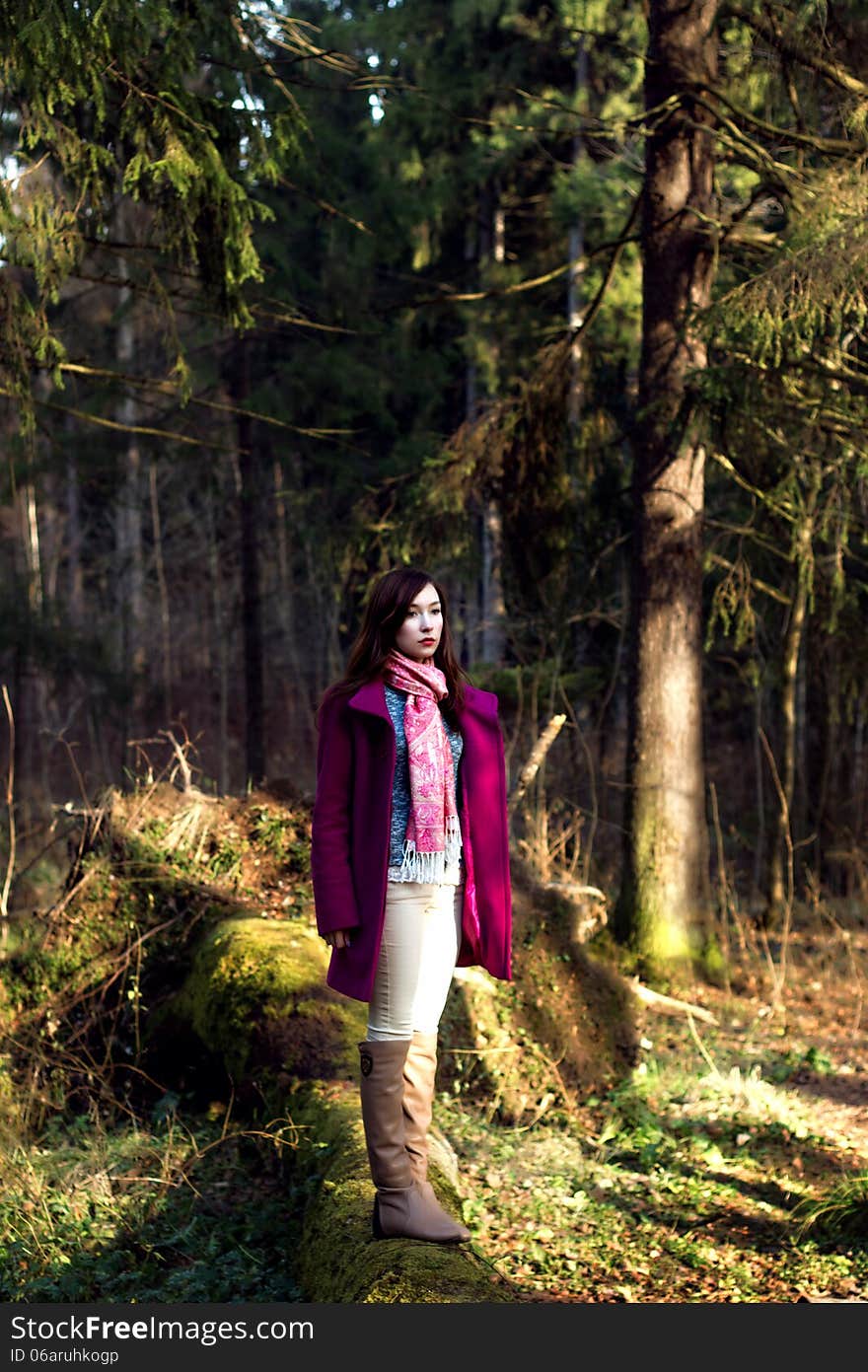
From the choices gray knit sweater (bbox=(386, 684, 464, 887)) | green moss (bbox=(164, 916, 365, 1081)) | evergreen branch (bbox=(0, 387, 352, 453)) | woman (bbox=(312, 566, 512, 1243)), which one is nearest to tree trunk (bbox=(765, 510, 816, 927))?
evergreen branch (bbox=(0, 387, 352, 453))

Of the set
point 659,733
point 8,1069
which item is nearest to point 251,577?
point 659,733

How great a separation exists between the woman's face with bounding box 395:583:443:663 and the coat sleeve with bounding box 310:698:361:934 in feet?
0.96

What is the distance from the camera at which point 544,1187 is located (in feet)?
19.4

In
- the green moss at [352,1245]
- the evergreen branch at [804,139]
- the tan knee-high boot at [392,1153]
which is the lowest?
the green moss at [352,1245]

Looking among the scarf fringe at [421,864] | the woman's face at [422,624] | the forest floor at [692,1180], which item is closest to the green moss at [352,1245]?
the forest floor at [692,1180]

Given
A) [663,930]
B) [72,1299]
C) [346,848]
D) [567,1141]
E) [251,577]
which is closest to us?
[346,848]

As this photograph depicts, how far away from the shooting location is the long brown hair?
4.20m

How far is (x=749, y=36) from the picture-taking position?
400 inches

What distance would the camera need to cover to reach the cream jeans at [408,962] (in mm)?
4055

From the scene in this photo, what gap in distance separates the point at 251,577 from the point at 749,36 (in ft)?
33.4

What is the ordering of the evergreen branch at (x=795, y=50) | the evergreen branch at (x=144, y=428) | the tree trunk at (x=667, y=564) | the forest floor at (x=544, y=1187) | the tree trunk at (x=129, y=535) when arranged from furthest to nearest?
the tree trunk at (x=129, y=535), the tree trunk at (x=667, y=564), the evergreen branch at (x=795, y=50), the evergreen branch at (x=144, y=428), the forest floor at (x=544, y=1187)

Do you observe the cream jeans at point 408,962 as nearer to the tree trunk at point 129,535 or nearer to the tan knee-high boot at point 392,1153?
the tan knee-high boot at point 392,1153

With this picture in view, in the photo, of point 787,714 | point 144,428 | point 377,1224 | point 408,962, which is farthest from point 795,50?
point 377,1224

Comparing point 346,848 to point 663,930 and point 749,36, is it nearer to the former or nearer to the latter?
point 663,930
